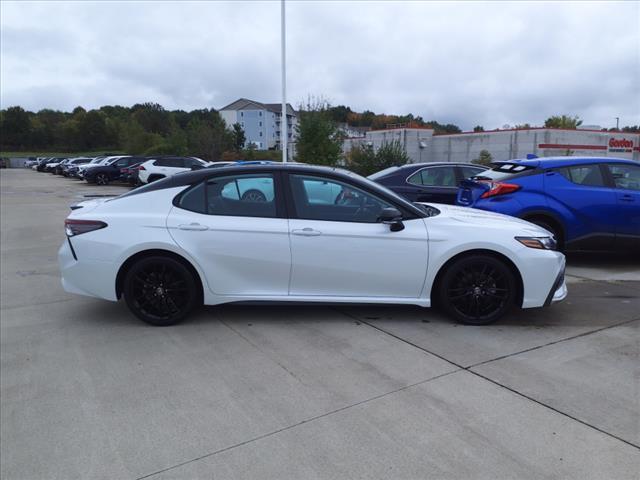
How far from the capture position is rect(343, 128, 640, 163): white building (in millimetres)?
31250

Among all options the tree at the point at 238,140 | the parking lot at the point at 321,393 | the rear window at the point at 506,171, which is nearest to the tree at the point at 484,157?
the tree at the point at 238,140

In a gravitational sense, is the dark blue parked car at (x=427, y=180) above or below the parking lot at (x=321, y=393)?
above

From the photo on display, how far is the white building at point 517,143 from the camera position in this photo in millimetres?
31250

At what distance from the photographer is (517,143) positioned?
32344 mm

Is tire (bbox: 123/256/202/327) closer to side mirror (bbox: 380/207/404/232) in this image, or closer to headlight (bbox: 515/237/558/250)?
side mirror (bbox: 380/207/404/232)

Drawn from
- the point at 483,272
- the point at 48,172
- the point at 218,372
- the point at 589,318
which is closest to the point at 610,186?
the point at 589,318

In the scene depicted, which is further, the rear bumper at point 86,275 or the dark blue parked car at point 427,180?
the dark blue parked car at point 427,180

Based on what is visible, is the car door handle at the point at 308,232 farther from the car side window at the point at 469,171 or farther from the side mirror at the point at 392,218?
the car side window at the point at 469,171

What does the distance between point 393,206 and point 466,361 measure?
157 cm

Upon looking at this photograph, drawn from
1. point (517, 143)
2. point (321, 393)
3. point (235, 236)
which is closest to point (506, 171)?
point (235, 236)

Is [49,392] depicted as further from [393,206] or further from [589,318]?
[589,318]

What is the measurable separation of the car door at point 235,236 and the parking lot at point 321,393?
47 cm

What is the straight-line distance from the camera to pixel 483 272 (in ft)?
15.4

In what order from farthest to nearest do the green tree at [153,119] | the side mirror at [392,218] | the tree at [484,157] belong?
the green tree at [153,119]
the tree at [484,157]
the side mirror at [392,218]
